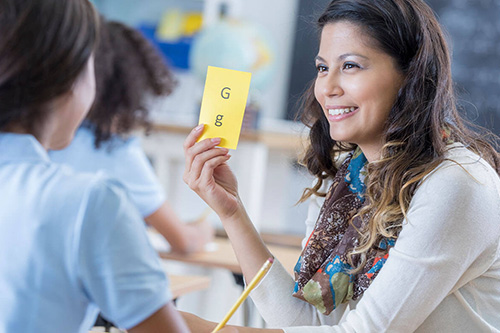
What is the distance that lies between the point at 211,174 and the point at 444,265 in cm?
54

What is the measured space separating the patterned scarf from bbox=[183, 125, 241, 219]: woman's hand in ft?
0.72

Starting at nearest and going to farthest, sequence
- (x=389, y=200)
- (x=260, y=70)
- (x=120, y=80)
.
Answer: (x=389, y=200)
(x=120, y=80)
(x=260, y=70)

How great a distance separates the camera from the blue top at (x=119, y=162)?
2391 millimetres

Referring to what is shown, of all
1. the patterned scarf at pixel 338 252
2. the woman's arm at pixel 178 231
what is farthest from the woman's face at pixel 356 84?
the woman's arm at pixel 178 231

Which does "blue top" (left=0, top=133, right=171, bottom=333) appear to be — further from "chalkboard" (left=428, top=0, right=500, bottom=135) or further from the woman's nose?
"chalkboard" (left=428, top=0, right=500, bottom=135)

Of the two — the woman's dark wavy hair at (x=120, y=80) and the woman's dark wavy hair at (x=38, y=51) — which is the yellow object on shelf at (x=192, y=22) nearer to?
the woman's dark wavy hair at (x=120, y=80)

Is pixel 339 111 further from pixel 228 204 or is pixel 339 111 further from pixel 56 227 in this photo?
pixel 56 227

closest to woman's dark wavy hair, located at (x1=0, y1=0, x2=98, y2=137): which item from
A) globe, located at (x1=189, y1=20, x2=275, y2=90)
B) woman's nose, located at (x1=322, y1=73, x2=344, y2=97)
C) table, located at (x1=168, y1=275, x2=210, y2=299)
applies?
woman's nose, located at (x1=322, y1=73, x2=344, y2=97)

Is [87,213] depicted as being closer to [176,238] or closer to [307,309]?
[307,309]

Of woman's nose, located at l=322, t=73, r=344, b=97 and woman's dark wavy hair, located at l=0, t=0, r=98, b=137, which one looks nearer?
woman's dark wavy hair, located at l=0, t=0, r=98, b=137

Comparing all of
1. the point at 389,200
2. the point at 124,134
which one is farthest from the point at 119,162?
the point at 389,200

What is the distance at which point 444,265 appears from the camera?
125 cm

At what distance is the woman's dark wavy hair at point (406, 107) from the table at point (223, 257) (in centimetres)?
74

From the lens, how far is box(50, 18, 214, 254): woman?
2.40 metres
